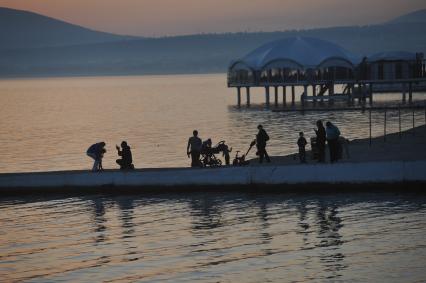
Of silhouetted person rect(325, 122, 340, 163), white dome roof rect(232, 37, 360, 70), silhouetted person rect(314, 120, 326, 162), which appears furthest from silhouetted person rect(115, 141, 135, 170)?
white dome roof rect(232, 37, 360, 70)

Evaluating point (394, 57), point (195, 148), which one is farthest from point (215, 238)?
point (394, 57)

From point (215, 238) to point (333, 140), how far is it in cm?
792

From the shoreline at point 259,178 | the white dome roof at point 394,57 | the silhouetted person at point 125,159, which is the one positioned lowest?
the shoreline at point 259,178

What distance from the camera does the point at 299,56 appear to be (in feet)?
339

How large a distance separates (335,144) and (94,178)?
711 cm

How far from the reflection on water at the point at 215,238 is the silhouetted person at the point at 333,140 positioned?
156 centimetres

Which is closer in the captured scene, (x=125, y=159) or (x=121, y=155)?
(x=125, y=159)

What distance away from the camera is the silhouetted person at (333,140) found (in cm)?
2988

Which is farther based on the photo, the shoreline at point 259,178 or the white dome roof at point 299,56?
the white dome roof at point 299,56

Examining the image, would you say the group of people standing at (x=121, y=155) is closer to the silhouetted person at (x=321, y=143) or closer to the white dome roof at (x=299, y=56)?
the silhouetted person at (x=321, y=143)

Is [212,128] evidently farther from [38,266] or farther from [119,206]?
[38,266]

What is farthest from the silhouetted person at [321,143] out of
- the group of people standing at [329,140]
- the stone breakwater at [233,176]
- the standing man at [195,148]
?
the standing man at [195,148]

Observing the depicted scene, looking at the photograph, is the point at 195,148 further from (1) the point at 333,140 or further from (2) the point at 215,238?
(2) the point at 215,238

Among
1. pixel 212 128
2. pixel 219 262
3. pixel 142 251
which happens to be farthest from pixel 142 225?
pixel 212 128
